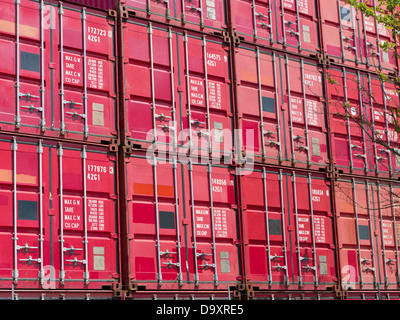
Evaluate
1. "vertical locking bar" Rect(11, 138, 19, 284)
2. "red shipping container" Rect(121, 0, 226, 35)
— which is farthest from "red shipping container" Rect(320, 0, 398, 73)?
"vertical locking bar" Rect(11, 138, 19, 284)

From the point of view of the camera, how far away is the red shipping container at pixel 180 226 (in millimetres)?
11219

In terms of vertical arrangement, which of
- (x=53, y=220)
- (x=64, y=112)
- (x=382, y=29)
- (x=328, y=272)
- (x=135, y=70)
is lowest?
(x=328, y=272)

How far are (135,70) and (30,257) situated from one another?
4.08m

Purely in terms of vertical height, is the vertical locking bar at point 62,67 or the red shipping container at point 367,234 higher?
the vertical locking bar at point 62,67

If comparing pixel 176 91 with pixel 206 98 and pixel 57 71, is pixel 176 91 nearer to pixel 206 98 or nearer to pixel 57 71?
pixel 206 98

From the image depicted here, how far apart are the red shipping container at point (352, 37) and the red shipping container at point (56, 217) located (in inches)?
271

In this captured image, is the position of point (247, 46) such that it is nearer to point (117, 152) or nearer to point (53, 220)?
point (117, 152)

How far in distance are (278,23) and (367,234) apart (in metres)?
5.22

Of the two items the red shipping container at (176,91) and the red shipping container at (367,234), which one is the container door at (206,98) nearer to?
the red shipping container at (176,91)

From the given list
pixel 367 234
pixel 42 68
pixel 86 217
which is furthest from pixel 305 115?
pixel 42 68

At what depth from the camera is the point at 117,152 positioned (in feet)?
37.5

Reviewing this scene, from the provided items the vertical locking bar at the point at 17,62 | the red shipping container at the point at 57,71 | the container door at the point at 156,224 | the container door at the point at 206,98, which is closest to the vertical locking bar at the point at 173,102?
the container door at the point at 206,98

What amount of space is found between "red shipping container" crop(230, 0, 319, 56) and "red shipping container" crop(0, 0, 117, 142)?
10.5 feet

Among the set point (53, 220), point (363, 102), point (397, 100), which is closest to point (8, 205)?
point (53, 220)
